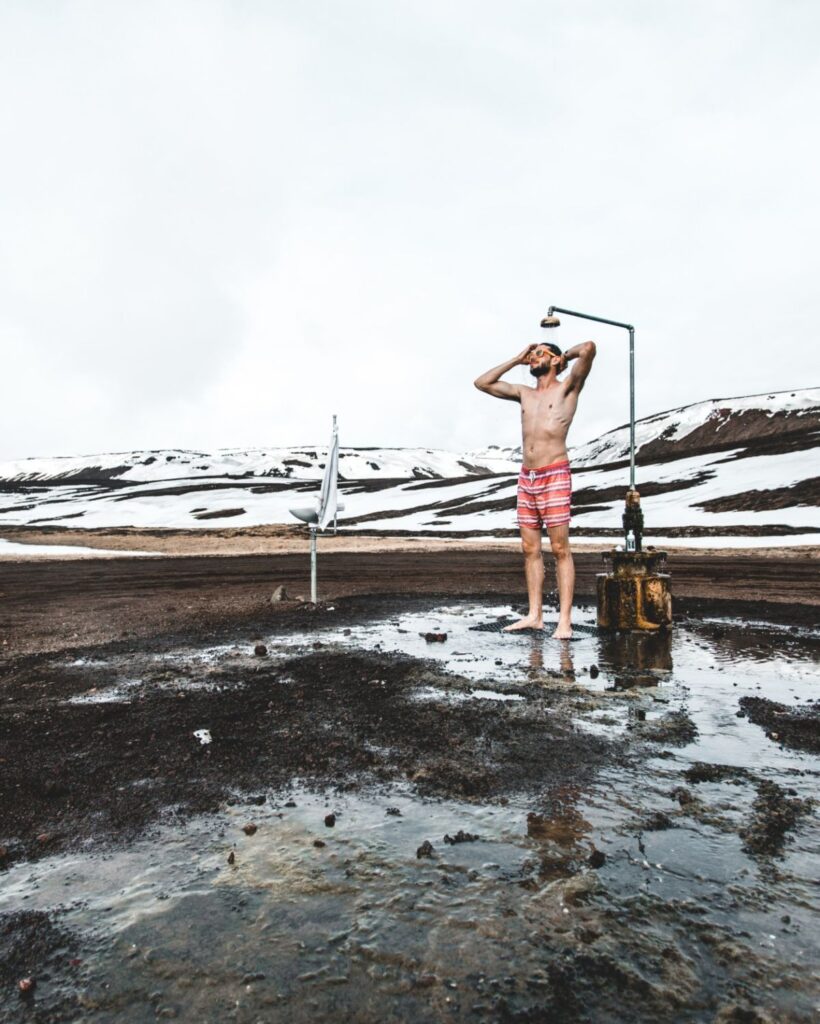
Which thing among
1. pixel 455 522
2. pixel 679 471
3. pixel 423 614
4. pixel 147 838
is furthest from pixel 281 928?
pixel 679 471

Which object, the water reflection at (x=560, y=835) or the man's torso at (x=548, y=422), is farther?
the man's torso at (x=548, y=422)

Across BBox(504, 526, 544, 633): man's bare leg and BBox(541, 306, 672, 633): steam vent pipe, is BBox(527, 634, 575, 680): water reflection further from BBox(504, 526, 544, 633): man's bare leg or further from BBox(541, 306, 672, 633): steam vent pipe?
BBox(541, 306, 672, 633): steam vent pipe

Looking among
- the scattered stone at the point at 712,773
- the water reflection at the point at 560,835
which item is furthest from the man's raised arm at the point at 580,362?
the water reflection at the point at 560,835

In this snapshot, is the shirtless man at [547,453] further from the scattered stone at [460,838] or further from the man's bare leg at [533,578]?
the scattered stone at [460,838]

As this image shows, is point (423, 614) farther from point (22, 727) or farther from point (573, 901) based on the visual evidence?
point (573, 901)

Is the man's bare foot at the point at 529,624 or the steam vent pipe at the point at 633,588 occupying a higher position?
the steam vent pipe at the point at 633,588

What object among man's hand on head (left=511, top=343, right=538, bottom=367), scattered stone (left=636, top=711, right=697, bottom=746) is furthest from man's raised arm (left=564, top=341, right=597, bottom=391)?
scattered stone (left=636, top=711, right=697, bottom=746)

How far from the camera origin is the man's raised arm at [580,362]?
26.0 feet

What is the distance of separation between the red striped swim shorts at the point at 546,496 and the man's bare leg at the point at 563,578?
0.43 ft

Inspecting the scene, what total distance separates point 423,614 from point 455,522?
51032 millimetres

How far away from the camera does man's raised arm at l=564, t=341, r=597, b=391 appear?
312 inches

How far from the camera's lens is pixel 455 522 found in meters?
61.4

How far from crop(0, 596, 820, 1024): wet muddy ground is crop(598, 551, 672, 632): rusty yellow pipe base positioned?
251 cm

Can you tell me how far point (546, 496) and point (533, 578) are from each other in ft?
3.65
